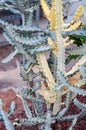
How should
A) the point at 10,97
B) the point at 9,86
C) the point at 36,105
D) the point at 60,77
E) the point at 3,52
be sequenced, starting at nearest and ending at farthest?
the point at 60,77
the point at 36,105
the point at 10,97
the point at 9,86
the point at 3,52

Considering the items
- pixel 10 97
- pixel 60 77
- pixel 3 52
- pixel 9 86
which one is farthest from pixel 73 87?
pixel 3 52

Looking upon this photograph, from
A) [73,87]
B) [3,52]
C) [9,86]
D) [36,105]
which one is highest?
[3,52]

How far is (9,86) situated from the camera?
177 inches

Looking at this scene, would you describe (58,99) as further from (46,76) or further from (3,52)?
(3,52)

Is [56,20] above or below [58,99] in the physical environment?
above

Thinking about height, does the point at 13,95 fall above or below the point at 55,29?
above

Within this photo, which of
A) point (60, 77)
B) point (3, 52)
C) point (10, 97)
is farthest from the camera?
point (3, 52)

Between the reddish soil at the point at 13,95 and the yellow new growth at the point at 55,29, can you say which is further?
the reddish soil at the point at 13,95

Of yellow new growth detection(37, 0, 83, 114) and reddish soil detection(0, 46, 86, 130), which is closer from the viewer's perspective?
yellow new growth detection(37, 0, 83, 114)

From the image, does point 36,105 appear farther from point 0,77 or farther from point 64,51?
point 0,77

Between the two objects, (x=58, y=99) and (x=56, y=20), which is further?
(x=58, y=99)

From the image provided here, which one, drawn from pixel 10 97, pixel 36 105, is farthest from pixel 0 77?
pixel 36 105

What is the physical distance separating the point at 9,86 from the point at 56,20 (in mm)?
2262

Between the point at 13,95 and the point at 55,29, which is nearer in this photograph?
the point at 55,29
